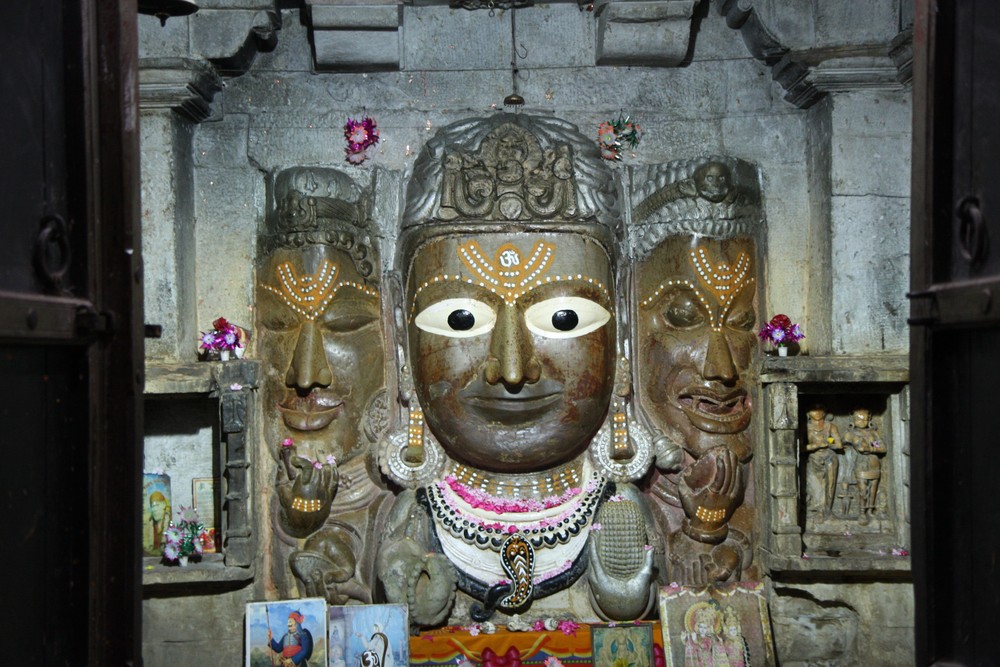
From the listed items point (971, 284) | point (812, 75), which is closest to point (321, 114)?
point (812, 75)

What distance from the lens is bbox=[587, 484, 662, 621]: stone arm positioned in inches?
181

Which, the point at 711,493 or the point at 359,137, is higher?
the point at 359,137

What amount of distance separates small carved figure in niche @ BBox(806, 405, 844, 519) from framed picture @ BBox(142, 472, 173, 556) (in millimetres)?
2761

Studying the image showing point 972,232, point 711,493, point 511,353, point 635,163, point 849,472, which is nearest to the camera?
point 972,232

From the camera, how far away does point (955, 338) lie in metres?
2.06

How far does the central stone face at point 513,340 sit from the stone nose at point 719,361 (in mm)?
427

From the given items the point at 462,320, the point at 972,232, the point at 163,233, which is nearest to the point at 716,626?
the point at 462,320

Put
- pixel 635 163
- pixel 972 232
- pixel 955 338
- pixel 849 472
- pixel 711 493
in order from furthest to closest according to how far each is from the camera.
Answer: pixel 635 163, pixel 849 472, pixel 711 493, pixel 955 338, pixel 972 232

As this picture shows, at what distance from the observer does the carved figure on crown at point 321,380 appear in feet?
15.4

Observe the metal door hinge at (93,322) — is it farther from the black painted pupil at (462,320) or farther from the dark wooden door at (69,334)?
the black painted pupil at (462,320)

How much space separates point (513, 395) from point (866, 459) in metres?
1.55

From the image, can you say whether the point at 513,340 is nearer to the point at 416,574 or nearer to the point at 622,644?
the point at 416,574

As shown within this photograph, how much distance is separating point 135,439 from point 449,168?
2.69m

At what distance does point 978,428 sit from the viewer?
1982 millimetres
